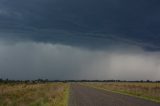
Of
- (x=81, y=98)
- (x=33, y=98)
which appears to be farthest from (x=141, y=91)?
(x=33, y=98)

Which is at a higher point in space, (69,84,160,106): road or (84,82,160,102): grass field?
(84,82,160,102): grass field

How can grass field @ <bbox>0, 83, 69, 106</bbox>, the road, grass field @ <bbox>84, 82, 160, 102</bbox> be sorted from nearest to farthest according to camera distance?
the road, grass field @ <bbox>0, 83, 69, 106</bbox>, grass field @ <bbox>84, 82, 160, 102</bbox>

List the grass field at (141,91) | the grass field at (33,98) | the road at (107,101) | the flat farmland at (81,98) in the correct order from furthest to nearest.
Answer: the grass field at (141,91)
the grass field at (33,98)
the flat farmland at (81,98)
the road at (107,101)

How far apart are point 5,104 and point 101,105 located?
411 inches

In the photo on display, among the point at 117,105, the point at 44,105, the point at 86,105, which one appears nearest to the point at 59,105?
the point at 44,105

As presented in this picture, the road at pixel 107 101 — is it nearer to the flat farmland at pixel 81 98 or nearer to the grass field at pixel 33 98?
the flat farmland at pixel 81 98

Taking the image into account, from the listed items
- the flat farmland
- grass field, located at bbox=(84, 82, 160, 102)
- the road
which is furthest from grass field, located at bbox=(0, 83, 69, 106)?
grass field, located at bbox=(84, 82, 160, 102)

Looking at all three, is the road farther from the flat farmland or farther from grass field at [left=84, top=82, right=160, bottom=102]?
grass field at [left=84, top=82, right=160, bottom=102]

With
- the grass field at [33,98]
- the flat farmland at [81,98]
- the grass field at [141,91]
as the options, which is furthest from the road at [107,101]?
the grass field at [141,91]

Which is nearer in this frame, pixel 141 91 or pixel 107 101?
pixel 107 101

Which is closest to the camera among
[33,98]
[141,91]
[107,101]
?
[107,101]

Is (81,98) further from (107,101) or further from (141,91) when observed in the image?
(141,91)

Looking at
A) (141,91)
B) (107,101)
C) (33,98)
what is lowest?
(33,98)

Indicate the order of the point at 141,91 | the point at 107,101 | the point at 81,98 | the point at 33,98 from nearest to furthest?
1. the point at 107,101
2. the point at 81,98
3. the point at 33,98
4. the point at 141,91
